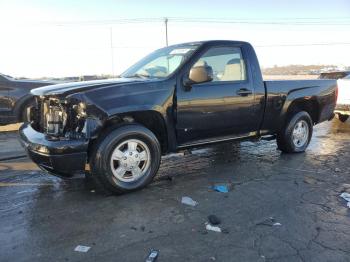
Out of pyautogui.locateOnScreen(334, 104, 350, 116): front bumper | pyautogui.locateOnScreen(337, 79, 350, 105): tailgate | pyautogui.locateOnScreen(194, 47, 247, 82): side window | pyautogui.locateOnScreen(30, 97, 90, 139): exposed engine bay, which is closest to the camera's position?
pyautogui.locateOnScreen(30, 97, 90, 139): exposed engine bay

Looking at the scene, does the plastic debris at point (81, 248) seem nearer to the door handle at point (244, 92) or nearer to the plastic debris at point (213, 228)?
the plastic debris at point (213, 228)

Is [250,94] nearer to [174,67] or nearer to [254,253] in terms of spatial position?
[174,67]

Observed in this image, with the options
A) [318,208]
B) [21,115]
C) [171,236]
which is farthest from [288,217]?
[21,115]

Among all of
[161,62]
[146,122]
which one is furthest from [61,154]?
[161,62]

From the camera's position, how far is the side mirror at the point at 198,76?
541cm

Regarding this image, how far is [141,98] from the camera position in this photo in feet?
16.7

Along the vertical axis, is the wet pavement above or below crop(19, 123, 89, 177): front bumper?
below

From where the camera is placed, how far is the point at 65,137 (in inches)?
187

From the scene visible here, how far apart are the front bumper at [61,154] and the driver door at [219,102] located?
1432mm

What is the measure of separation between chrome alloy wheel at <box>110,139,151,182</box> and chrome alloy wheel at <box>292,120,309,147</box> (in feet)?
11.0

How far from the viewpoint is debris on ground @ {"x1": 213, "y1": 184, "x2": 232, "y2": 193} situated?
5.25m

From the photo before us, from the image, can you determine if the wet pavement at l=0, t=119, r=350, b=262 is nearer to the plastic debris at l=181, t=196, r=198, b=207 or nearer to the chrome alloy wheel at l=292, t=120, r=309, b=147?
the plastic debris at l=181, t=196, r=198, b=207

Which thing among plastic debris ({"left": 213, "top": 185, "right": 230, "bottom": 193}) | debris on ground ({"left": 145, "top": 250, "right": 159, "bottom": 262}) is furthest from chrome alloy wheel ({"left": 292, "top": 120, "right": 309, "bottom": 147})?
debris on ground ({"left": 145, "top": 250, "right": 159, "bottom": 262})

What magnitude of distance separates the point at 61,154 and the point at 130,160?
861 mm
